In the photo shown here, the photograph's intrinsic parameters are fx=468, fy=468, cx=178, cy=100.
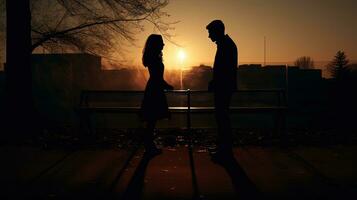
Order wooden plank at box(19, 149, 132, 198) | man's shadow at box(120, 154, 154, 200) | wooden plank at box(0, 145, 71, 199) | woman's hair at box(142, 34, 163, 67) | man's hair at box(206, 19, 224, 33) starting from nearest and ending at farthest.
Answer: man's shadow at box(120, 154, 154, 200)
wooden plank at box(19, 149, 132, 198)
wooden plank at box(0, 145, 71, 199)
man's hair at box(206, 19, 224, 33)
woman's hair at box(142, 34, 163, 67)

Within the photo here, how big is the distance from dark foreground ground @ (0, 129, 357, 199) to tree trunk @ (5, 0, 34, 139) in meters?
1.83

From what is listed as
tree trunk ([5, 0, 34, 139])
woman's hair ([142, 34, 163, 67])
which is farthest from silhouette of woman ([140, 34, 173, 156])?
tree trunk ([5, 0, 34, 139])

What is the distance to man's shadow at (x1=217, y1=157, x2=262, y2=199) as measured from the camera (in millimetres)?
4934

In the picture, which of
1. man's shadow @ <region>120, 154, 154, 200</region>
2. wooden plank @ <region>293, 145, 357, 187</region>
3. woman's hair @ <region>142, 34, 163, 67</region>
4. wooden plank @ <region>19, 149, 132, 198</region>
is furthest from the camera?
woman's hair @ <region>142, 34, 163, 67</region>

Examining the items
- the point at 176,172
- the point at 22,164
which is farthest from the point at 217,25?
the point at 22,164

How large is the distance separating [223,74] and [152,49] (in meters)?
1.13

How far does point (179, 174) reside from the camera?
5898 mm

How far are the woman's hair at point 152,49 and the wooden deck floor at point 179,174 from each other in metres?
1.47

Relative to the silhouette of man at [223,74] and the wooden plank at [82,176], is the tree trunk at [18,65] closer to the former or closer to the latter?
the wooden plank at [82,176]

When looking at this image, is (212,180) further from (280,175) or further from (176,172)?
(280,175)

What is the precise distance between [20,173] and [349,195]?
396 cm

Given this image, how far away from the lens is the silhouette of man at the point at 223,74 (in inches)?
263

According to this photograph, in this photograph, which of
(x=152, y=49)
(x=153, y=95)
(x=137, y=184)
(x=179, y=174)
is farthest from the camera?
(x=153, y=95)

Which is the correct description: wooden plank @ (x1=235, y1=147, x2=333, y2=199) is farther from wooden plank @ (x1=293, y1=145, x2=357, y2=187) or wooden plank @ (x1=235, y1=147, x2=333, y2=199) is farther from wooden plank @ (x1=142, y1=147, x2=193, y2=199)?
wooden plank @ (x1=142, y1=147, x2=193, y2=199)
